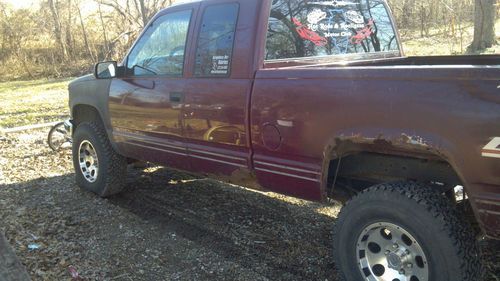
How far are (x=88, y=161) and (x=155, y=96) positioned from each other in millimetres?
1725

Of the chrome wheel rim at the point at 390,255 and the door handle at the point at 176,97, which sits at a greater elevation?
the door handle at the point at 176,97

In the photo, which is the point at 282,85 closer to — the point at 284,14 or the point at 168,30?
the point at 284,14

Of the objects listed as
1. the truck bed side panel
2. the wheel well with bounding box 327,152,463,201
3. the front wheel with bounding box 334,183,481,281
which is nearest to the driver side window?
the truck bed side panel

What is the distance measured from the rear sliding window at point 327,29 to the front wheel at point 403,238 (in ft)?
4.69

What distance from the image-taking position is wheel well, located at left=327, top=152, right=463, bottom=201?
3025 millimetres

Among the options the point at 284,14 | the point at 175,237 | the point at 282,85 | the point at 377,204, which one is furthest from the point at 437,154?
the point at 175,237

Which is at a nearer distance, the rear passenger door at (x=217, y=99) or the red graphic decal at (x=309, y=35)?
the rear passenger door at (x=217, y=99)

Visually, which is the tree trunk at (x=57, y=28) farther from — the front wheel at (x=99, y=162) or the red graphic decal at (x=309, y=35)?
the red graphic decal at (x=309, y=35)

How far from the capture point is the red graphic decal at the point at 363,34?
14.3 feet

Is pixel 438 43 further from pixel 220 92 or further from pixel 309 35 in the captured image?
pixel 220 92

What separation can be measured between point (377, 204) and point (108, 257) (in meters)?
2.26

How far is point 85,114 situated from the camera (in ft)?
18.7

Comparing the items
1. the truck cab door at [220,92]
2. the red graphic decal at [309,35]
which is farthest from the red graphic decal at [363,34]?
the truck cab door at [220,92]

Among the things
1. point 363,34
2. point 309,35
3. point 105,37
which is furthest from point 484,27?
point 105,37
